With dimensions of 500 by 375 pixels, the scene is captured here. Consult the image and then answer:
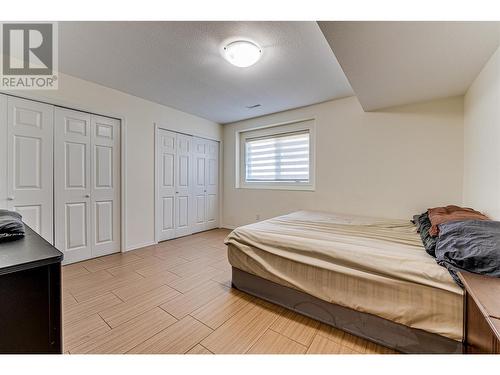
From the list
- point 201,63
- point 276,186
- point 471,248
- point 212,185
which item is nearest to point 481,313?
point 471,248

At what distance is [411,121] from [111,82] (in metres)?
3.88

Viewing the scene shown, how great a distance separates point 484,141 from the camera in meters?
1.87

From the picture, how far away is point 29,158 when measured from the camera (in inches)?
93.3

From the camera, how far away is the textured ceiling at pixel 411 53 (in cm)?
134

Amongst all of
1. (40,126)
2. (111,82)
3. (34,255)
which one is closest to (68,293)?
(34,255)

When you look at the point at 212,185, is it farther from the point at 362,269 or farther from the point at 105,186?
the point at 362,269

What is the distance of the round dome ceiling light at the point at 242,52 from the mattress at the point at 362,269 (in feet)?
5.23

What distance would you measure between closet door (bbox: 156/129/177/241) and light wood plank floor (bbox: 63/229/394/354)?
1149mm

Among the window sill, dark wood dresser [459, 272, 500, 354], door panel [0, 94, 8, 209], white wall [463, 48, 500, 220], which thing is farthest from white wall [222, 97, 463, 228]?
door panel [0, 94, 8, 209]

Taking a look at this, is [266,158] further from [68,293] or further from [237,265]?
[68,293]

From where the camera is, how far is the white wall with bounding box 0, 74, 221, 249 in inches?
111

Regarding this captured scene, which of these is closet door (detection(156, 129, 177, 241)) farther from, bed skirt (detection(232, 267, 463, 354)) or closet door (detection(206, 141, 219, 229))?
bed skirt (detection(232, 267, 463, 354))

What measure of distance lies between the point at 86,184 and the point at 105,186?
0.73 ft

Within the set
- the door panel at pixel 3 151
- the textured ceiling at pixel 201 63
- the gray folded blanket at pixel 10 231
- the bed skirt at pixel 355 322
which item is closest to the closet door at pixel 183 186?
the textured ceiling at pixel 201 63
